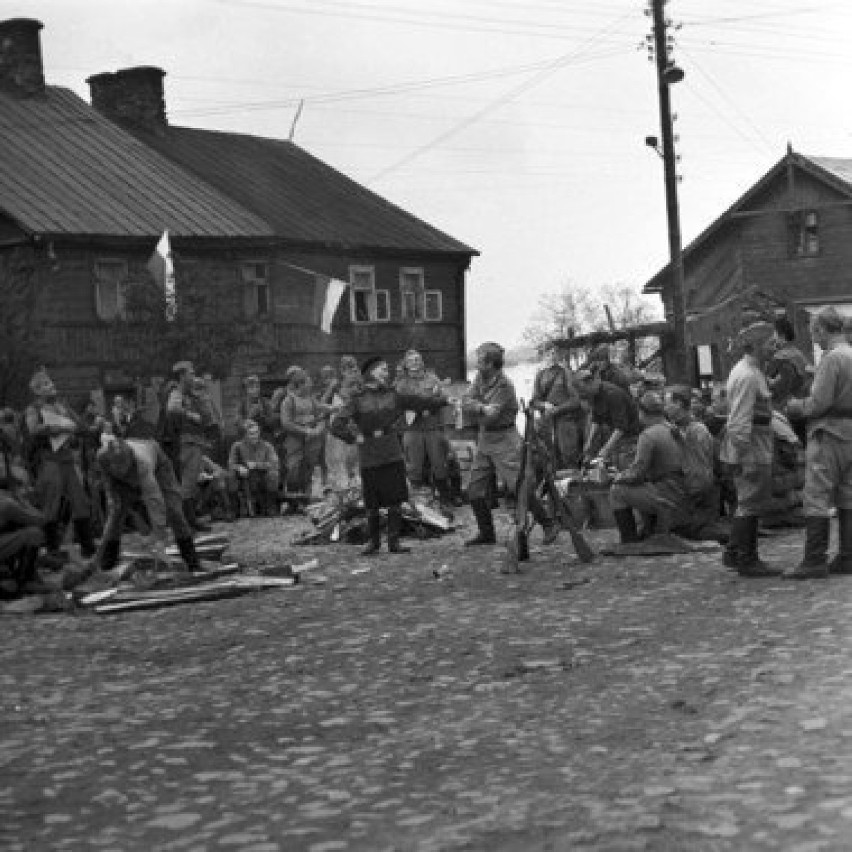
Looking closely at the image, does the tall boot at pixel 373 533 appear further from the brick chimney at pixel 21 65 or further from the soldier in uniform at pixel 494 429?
the brick chimney at pixel 21 65

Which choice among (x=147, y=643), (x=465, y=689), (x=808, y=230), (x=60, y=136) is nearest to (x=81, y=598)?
(x=147, y=643)

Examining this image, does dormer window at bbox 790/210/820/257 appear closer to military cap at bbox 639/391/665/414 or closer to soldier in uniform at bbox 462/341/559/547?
soldier in uniform at bbox 462/341/559/547

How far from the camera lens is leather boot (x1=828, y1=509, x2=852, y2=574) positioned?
1266 centimetres

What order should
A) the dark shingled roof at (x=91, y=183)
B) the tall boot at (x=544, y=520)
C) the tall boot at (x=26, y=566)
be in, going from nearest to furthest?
the tall boot at (x=26, y=566) → the tall boot at (x=544, y=520) → the dark shingled roof at (x=91, y=183)

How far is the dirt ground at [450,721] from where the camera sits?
6.46m

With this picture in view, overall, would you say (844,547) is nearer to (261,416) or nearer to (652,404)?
(652,404)

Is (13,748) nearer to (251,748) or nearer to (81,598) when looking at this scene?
(251,748)

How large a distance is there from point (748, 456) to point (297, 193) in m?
40.9

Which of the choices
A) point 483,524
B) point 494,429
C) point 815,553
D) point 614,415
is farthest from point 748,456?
point 483,524

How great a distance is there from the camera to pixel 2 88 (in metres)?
48.1

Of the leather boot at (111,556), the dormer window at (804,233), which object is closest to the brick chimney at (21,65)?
the dormer window at (804,233)

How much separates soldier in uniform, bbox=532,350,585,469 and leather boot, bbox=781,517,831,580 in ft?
14.4

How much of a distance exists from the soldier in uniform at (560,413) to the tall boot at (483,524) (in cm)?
107

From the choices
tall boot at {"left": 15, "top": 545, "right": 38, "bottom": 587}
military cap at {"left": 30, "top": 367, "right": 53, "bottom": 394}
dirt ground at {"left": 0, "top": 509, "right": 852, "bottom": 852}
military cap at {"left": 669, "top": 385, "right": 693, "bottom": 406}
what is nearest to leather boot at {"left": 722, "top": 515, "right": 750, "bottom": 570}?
dirt ground at {"left": 0, "top": 509, "right": 852, "bottom": 852}
